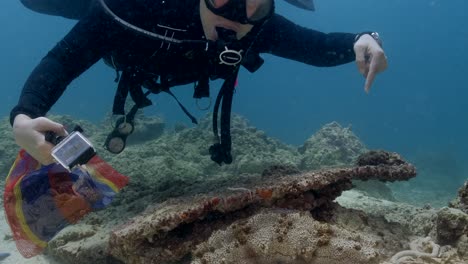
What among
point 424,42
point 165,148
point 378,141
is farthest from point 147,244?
point 424,42

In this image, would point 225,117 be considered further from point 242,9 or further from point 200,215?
point 200,215

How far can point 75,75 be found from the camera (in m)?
3.28

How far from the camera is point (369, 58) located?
3.24m

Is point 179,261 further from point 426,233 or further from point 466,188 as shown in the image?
point 466,188

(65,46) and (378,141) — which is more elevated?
(65,46)

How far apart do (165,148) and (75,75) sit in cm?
542

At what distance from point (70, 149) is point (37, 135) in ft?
0.83

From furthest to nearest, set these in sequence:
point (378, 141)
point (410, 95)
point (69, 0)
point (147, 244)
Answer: point (410, 95)
point (378, 141)
point (69, 0)
point (147, 244)

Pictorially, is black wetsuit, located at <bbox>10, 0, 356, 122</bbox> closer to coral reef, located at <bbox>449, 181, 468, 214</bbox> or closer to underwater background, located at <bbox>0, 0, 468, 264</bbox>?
underwater background, located at <bbox>0, 0, 468, 264</bbox>

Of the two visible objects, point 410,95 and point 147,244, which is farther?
point 410,95

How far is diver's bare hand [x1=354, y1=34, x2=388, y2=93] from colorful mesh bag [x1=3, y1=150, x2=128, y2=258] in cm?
254

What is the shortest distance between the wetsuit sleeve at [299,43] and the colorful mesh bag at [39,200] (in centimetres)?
250

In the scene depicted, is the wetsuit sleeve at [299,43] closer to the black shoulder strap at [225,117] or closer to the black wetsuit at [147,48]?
the black wetsuit at [147,48]

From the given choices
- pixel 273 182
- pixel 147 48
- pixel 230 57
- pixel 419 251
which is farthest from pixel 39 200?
pixel 419 251
